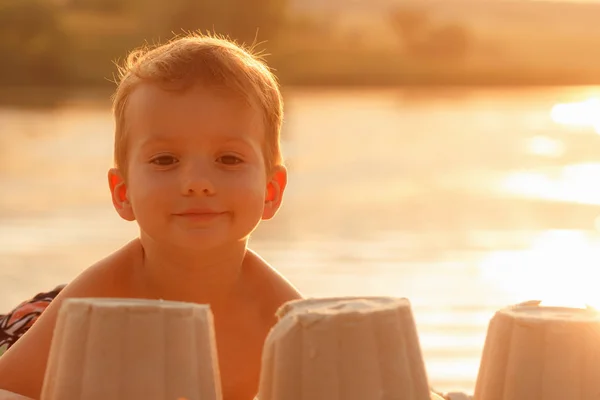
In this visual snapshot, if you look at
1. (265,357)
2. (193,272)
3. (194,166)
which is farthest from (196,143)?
(265,357)

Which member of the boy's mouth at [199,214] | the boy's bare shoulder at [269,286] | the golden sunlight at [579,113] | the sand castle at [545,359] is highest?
the golden sunlight at [579,113]

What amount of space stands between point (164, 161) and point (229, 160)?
8 cm

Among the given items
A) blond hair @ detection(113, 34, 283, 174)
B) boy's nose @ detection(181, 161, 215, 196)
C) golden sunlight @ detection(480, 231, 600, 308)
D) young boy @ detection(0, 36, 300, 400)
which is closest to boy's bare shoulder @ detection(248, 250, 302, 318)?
young boy @ detection(0, 36, 300, 400)

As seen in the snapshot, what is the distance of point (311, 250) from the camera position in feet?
15.8

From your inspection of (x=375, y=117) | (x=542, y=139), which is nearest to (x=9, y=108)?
(x=375, y=117)

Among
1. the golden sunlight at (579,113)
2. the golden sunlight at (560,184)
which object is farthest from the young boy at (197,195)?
the golden sunlight at (579,113)

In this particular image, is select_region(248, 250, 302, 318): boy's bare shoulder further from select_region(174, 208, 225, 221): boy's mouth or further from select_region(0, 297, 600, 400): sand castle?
select_region(0, 297, 600, 400): sand castle

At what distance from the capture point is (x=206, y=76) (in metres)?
1.54

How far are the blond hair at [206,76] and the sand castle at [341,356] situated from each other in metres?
0.51

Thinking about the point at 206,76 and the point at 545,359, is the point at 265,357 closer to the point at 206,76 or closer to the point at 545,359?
the point at 545,359

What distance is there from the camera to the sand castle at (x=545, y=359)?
43.8 inches

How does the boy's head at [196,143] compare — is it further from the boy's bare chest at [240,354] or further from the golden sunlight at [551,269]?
the golden sunlight at [551,269]

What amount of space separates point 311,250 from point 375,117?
861cm

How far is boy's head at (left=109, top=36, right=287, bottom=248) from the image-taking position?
1438 millimetres
